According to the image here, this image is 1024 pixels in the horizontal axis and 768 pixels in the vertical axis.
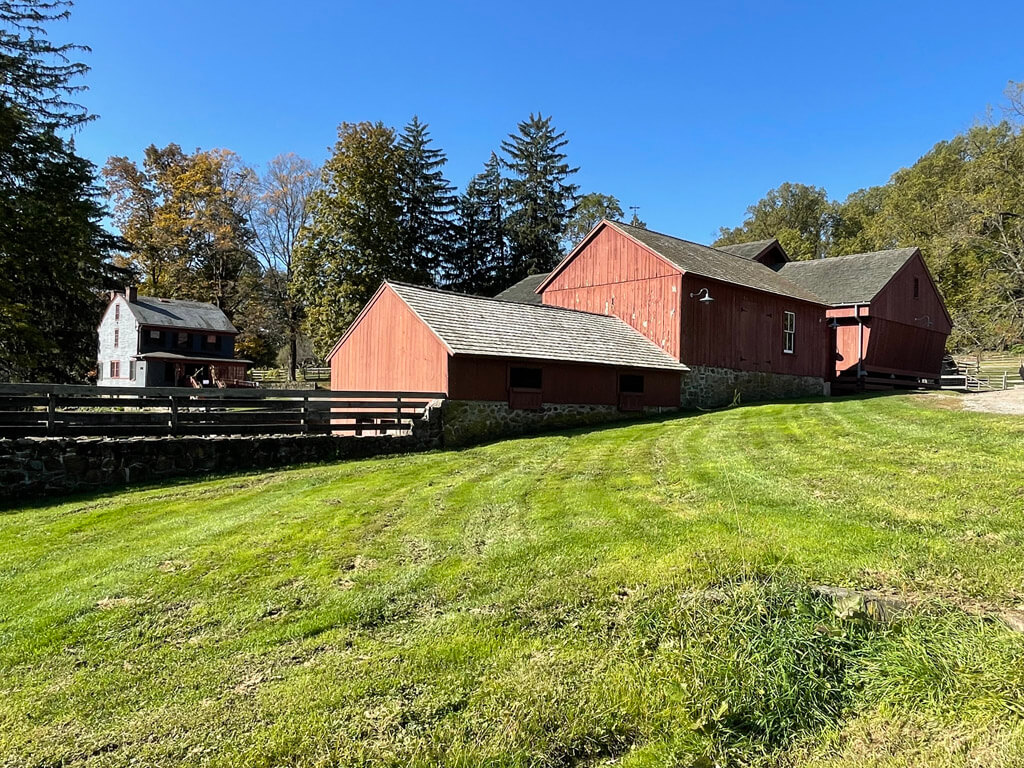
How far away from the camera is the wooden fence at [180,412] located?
1002cm

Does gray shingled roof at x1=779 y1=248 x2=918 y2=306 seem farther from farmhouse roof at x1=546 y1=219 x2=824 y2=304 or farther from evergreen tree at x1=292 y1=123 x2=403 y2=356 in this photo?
evergreen tree at x1=292 y1=123 x2=403 y2=356

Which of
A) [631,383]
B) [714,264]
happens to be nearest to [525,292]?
[714,264]

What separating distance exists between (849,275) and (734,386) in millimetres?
9579

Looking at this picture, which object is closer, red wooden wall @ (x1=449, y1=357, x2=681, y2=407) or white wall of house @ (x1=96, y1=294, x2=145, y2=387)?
red wooden wall @ (x1=449, y1=357, x2=681, y2=407)

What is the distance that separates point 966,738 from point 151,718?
13.5 feet

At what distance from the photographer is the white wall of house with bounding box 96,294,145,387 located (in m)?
38.3

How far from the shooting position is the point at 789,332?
22.0 metres

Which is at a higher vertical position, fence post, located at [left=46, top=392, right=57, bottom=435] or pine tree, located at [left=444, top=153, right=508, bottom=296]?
pine tree, located at [left=444, top=153, right=508, bottom=296]

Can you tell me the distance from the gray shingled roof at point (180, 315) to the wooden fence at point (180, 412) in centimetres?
2944

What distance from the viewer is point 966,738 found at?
2734 millimetres

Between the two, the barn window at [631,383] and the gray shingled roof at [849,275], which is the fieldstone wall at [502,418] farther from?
the gray shingled roof at [849,275]

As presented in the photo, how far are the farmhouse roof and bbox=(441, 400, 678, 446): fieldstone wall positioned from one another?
5734 mm

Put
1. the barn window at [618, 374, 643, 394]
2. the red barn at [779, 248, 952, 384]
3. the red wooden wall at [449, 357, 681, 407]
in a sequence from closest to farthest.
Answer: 1. the red wooden wall at [449, 357, 681, 407]
2. the barn window at [618, 374, 643, 394]
3. the red barn at [779, 248, 952, 384]

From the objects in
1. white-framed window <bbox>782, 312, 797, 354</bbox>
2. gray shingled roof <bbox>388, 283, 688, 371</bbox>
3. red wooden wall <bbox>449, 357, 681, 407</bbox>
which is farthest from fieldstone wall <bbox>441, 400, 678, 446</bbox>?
white-framed window <bbox>782, 312, 797, 354</bbox>
